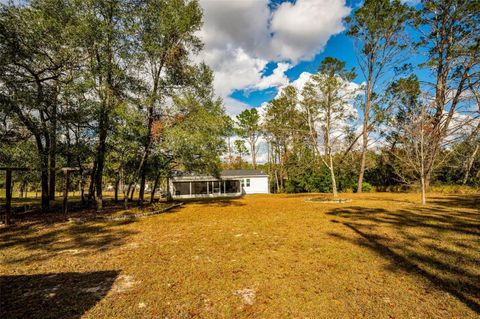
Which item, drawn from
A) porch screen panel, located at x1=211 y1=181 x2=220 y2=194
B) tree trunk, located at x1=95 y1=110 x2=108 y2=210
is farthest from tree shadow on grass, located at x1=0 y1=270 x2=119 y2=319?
porch screen panel, located at x1=211 y1=181 x2=220 y2=194

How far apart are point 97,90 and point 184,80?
219 inches

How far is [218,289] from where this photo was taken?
391cm

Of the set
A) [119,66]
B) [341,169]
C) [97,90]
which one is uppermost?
[119,66]

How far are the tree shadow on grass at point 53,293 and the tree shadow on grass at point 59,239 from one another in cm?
160

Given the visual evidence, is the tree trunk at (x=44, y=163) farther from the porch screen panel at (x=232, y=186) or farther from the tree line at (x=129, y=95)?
the porch screen panel at (x=232, y=186)

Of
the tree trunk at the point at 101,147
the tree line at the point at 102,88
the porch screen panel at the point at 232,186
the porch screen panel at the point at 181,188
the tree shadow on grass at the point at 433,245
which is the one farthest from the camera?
the porch screen panel at the point at 232,186

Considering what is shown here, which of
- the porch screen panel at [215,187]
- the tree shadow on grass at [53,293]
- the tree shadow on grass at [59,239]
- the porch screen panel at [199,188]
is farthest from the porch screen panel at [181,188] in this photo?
the tree shadow on grass at [53,293]

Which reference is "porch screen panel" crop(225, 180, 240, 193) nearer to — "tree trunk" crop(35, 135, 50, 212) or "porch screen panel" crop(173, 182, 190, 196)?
"porch screen panel" crop(173, 182, 190, 196)

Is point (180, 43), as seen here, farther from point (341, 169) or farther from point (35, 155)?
point (341, 169)

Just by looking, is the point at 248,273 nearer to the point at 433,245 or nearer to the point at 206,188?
the point at 433,245

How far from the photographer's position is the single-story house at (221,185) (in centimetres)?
2908

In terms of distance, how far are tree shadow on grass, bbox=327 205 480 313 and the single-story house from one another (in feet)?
69.7

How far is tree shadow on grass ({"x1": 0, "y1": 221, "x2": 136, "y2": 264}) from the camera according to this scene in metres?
6.08

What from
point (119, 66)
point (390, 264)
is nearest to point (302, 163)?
point (119, 66)
